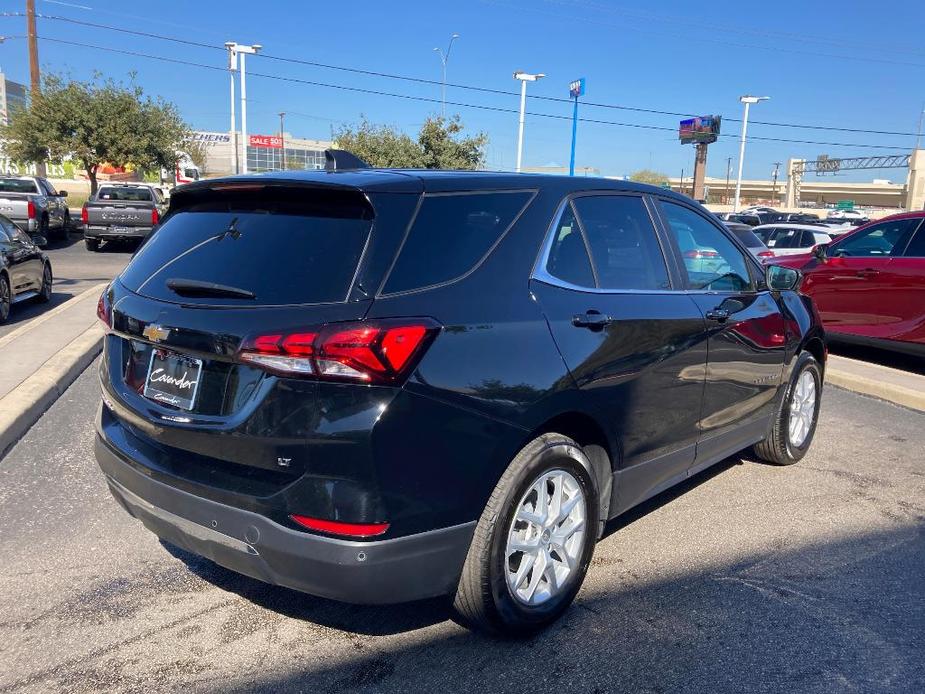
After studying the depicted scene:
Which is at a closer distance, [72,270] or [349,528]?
[349,528]

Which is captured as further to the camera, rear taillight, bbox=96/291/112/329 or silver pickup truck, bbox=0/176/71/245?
silver pickup truck, bbox=0/176/71/245

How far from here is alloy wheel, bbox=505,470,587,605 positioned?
10.2 ft

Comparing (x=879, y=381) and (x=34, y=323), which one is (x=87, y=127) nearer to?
(x=34, y=323)

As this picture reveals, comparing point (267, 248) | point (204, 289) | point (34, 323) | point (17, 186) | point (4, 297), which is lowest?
point (34, 323)

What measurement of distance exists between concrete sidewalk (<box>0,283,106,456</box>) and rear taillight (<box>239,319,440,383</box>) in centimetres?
354

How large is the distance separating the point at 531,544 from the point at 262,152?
93.1 meters

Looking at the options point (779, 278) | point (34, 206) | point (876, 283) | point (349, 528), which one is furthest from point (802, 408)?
point (34, 206)

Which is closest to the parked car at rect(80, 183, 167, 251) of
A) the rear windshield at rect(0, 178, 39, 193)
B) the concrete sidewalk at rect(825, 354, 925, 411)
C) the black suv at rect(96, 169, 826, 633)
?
the rear windshield at rect(0, 178, 39, 193)

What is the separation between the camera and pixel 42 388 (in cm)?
638

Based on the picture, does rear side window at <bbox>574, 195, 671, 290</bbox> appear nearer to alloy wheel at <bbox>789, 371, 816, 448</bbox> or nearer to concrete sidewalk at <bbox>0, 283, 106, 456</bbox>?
alloy wheel at <bbox>789, 371, 816, 448</bbox>

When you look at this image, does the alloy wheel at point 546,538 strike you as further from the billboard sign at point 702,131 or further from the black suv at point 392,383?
the billboard sign at point 702,131

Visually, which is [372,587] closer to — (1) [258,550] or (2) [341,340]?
(1) [258,550]

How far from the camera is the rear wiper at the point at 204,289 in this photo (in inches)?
110

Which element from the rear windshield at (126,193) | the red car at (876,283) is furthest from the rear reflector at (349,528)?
the rear windshield at (126,193)
